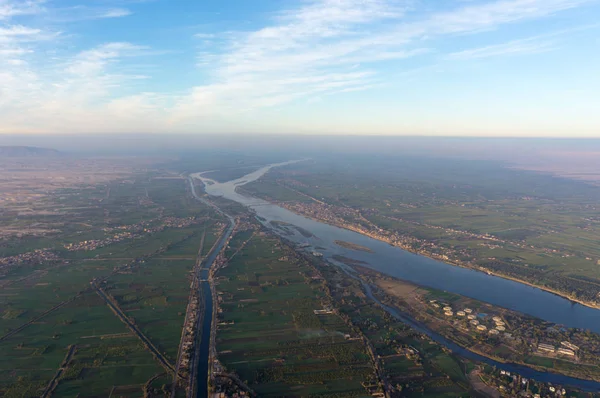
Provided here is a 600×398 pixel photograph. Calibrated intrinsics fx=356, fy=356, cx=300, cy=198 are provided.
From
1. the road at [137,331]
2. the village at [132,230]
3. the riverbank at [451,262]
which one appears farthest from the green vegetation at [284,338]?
the village at [132,230]

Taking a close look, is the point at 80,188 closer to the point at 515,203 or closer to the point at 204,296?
the point at 204,296

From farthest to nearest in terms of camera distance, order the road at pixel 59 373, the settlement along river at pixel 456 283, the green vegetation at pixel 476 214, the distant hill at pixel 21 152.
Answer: the distant hill at pixel 21 152, the green vegetation at pixel 476 214, the settlement along river at pixel 456 283, the road at pixel 59 373

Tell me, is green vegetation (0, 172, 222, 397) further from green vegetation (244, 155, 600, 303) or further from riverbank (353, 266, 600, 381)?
green vegetation (244, 155, 600, 303)

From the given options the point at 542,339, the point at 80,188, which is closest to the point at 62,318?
the point at 542,339

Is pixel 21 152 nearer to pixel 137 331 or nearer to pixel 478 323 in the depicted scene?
pixel 137 331

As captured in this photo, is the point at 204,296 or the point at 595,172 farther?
the point at 595,172

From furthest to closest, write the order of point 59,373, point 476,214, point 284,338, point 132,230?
point 476,214, point 132,230, point 284,338, point 59,373

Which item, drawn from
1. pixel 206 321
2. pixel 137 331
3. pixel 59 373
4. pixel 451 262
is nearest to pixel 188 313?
pixel 206 321

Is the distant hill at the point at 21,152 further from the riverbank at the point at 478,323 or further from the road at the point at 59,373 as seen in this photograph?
the riverbank at the point at 478,323
